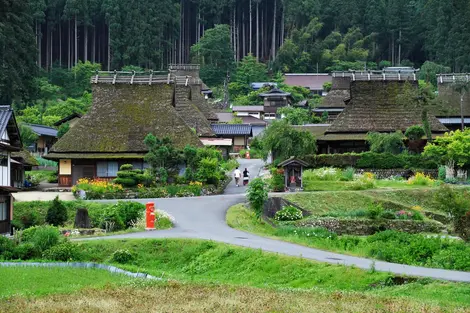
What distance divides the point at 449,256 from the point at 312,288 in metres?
4.37

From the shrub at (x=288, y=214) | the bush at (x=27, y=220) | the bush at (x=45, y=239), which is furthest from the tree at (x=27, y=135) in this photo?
the bush at (x=45, y=239)

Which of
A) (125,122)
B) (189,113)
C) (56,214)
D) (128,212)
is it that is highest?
(189,113)

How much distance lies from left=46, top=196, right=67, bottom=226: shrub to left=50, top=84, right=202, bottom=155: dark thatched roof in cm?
1239

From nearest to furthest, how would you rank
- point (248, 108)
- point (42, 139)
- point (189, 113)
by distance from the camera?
point (189, 113) < point (42, 139) < point (248, 108)

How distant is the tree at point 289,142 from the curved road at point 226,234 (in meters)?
3.93

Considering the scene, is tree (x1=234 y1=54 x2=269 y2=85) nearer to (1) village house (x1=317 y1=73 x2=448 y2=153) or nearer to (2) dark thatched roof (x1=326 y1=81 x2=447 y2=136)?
(1) village house (x1=317 y1=73 x2=448 y2=153)

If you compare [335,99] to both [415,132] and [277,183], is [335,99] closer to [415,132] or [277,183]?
[415,132]

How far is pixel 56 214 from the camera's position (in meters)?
31.4

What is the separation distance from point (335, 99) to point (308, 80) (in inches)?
971

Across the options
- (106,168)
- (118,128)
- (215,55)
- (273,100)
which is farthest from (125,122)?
(215,55)

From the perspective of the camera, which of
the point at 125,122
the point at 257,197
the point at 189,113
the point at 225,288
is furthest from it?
the point at 189,113

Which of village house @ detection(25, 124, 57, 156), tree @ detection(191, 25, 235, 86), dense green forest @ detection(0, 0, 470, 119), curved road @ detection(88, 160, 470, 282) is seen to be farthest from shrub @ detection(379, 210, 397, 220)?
tree @ detection(191, 25, 235, 86)

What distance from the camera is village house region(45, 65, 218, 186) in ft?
144

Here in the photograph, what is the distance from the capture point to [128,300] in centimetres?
1659
